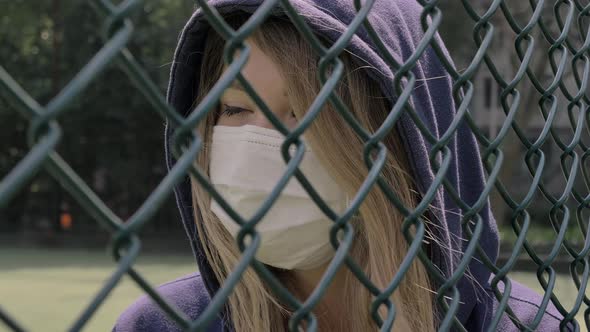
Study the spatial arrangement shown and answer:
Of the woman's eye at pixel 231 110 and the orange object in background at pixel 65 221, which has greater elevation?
the woman's eye at pixel 231 110

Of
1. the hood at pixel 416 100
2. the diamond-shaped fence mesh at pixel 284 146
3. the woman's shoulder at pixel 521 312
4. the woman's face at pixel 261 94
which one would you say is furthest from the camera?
the woman's shoulder at pixel 521 312

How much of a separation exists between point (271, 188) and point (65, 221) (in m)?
19.8

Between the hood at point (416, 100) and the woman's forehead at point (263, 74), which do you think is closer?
the hood at point (416, 100)

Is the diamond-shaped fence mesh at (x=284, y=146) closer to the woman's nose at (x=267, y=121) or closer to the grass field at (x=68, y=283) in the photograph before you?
the woman's nose at (x=267, y=121)

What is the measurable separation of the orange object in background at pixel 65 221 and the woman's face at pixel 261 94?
768 inches

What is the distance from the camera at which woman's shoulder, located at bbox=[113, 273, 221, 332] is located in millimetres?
2174

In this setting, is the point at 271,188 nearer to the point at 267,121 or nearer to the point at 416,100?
the point at 267,121

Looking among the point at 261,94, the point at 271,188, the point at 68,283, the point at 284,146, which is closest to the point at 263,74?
the point at 261,94

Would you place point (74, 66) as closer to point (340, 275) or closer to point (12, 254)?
point (12, 254)

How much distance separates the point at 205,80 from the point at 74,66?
2012 centimetres

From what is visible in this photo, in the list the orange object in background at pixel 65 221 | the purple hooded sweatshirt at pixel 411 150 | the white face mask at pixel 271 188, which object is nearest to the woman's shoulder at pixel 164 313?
the purple hooded sweatshirt at pixel 411 150

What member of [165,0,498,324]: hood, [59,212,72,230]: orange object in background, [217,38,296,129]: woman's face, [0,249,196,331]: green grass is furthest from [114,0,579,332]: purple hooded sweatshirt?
[59,212,72,230]: orange object in background

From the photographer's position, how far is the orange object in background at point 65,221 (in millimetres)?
20569

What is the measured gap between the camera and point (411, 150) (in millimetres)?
1638
